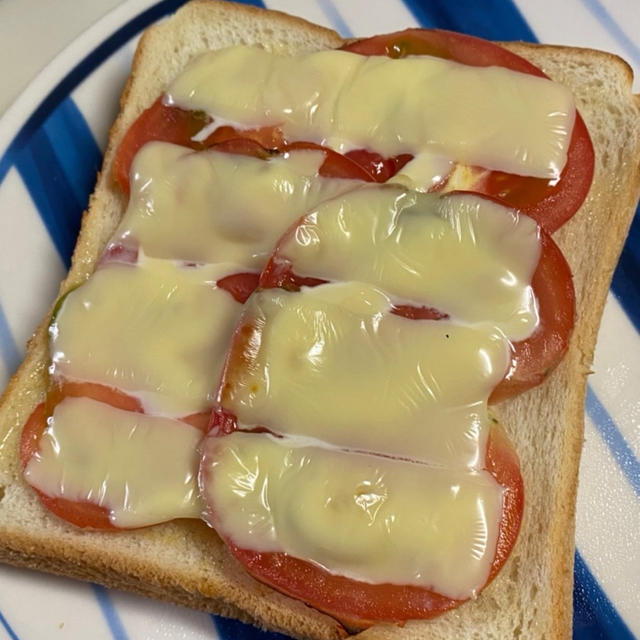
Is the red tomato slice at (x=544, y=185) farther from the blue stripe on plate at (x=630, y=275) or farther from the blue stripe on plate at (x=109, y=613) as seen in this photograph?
the blue stripe on plate at (x=109, y=613)

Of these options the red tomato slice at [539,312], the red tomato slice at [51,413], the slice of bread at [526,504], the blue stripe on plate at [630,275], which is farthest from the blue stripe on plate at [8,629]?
the blue stripe on plate at [630,275]

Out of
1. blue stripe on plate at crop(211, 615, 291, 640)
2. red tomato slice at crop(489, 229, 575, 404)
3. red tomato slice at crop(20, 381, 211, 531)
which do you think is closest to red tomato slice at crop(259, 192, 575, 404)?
red tomato slice at crop(489, 229, 575, 404)

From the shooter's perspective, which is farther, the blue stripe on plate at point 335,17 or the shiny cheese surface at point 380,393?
the blue stripe on plate at point 335,17

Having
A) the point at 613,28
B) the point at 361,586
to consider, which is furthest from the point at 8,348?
the point at 613,28

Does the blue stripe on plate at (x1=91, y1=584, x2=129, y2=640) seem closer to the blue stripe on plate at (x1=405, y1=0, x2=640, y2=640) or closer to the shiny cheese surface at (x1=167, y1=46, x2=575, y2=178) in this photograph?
the blue stripe on plate at (x1=405, y1=0, x2=640, y2=640)

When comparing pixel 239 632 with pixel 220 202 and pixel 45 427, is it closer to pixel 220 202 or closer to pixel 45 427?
pixel 45 427

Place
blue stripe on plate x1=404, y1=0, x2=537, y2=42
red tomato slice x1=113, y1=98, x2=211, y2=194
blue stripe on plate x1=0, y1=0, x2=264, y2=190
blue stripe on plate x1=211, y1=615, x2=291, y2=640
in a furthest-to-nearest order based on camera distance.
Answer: blue stripe on plate x1=404, y1=0, x2=537, y2=42
blue stripe on plate x1=0, y1=0, x2=264, y2=190
red tomato slice x1=113, y1=98, x2=211, y2=194
blue stripe on plate x1=211, y1=615, x2=291, y2=640
